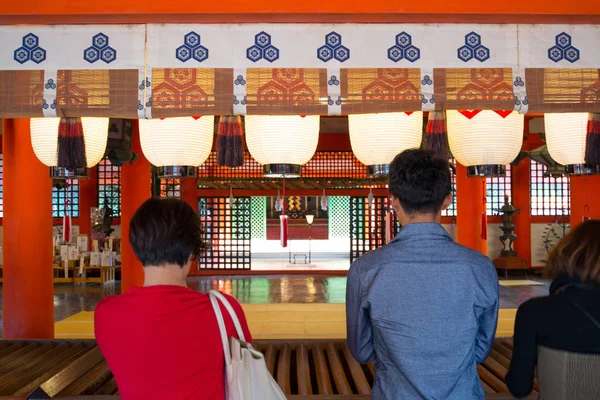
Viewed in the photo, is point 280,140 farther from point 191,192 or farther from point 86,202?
point 86,202

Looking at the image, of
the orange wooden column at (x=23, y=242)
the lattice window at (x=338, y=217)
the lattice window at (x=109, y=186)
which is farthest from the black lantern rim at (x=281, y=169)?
the lattice window at (x=338, y=217)

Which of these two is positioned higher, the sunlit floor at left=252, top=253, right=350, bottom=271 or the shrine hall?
the shrine hall

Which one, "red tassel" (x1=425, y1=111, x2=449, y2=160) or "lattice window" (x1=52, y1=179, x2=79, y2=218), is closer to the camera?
"red tassel" (x1=425, y1=111, x2=449, y2=160)

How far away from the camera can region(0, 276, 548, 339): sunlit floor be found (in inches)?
212

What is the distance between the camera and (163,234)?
52.6 inches

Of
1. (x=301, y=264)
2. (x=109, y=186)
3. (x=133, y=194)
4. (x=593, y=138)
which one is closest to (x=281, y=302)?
(x=133, y=194)

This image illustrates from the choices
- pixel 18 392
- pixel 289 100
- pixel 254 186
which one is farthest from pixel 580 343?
pixel 254 186

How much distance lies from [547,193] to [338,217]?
8.91 m

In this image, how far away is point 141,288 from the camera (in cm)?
131

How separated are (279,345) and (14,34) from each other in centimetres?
247

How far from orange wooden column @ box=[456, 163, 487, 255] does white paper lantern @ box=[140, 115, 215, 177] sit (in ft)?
19.2

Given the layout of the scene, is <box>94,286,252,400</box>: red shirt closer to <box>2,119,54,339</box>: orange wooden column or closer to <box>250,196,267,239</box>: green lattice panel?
<box>2,119,54,339</box>: orange wooden column

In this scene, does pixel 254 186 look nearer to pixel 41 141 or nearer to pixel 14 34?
pixel 41 141

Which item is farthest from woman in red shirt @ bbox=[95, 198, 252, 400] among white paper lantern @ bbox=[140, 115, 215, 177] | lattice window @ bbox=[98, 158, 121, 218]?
lattice window @ bbox=[98, 158, 121, 218]
